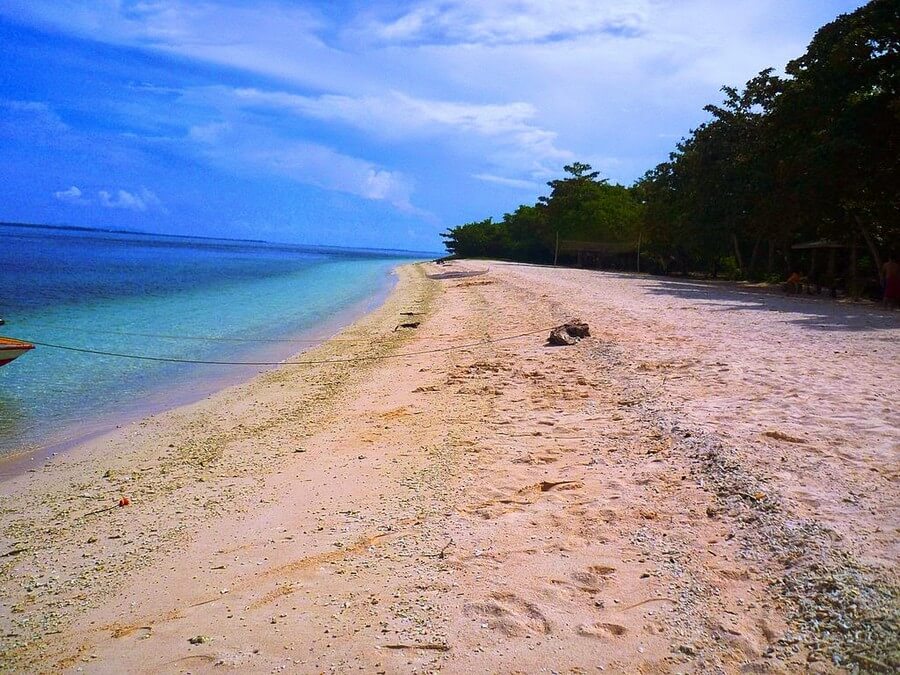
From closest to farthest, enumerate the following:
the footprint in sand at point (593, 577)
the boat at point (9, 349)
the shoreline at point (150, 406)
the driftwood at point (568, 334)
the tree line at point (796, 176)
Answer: the footprint in sand at point (593, 577) < the shoreline at point (150, 406) < the boat at point (9, 349) < the driftwood at point (568, 334) < the tree line at point (796, 176)

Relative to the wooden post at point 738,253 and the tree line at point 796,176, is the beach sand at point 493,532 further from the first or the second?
the wooden post at point 738,253

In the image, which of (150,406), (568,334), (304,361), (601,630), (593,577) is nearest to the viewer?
(601,630)

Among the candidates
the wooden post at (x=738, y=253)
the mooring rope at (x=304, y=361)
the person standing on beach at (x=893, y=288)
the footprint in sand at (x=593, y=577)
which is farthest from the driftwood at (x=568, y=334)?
the wooden post at (x=738, y=253)

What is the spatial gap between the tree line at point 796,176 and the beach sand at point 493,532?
42.9ft

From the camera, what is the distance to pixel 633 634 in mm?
2734

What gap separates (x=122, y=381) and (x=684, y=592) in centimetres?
959

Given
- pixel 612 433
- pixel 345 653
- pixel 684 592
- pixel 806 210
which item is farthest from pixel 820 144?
pixel 345 653

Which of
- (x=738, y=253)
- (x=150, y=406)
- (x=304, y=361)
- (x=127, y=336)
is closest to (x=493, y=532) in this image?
(x=150, y=406)

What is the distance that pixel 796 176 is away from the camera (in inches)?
758

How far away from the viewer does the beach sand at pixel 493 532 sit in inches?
107

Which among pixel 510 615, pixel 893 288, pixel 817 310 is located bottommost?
pixel 510 615

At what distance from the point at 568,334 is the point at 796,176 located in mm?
13817

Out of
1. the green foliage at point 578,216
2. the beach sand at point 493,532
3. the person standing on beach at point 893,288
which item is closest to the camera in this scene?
the beach sand at point 493,532

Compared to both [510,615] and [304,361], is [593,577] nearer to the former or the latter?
[510,615]
